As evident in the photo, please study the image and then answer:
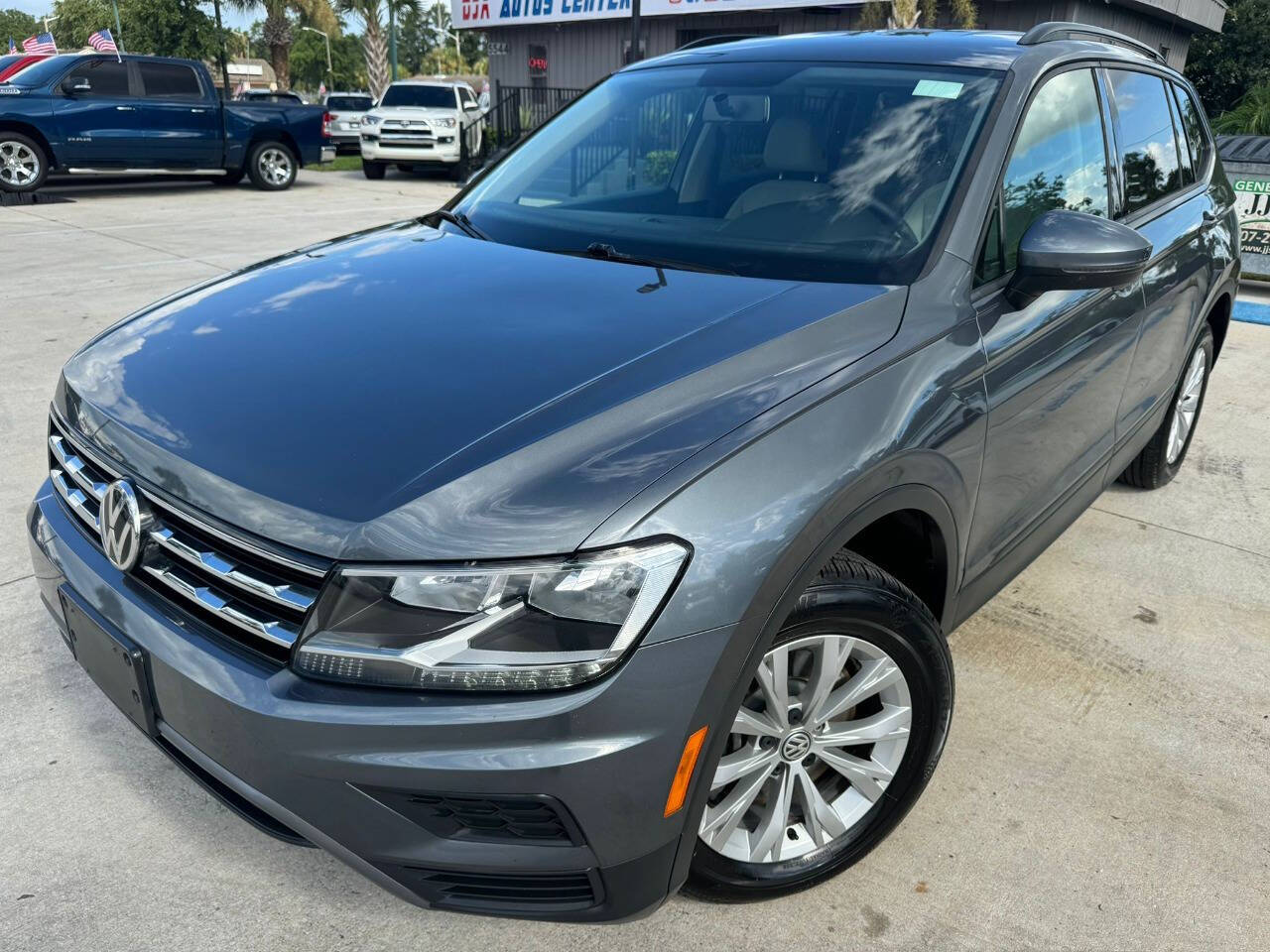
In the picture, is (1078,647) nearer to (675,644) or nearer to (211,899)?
(675,644)

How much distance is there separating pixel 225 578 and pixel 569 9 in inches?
830

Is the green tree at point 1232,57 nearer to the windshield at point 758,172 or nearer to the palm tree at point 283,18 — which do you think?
the windshield at point 758,172

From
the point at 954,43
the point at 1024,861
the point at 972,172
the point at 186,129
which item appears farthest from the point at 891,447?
the point at 186,129

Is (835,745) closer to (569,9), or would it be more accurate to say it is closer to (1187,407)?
(1187,407)

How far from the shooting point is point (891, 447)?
205 cm

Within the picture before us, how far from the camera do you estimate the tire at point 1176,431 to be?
434 centimetres

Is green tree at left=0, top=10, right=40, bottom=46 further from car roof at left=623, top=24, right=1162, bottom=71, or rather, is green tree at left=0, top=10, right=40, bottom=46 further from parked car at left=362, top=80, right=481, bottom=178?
car roof at left=623, top=24, right=1162, bottom=71

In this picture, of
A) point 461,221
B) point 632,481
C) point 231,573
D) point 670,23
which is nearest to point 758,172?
point 461,221

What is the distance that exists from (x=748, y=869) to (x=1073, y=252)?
5.07 feet

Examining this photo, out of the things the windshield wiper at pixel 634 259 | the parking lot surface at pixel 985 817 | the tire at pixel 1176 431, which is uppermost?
the windshield wiper at pixel 634 259

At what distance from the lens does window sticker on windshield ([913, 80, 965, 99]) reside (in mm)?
2707

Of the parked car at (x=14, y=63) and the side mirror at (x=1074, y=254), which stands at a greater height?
the side mirror at (x=1074, y=254)

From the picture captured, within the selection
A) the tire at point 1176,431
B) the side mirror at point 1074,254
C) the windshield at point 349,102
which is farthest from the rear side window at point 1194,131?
the windshield at point 349,102

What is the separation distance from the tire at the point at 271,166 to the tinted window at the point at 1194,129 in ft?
45.6
